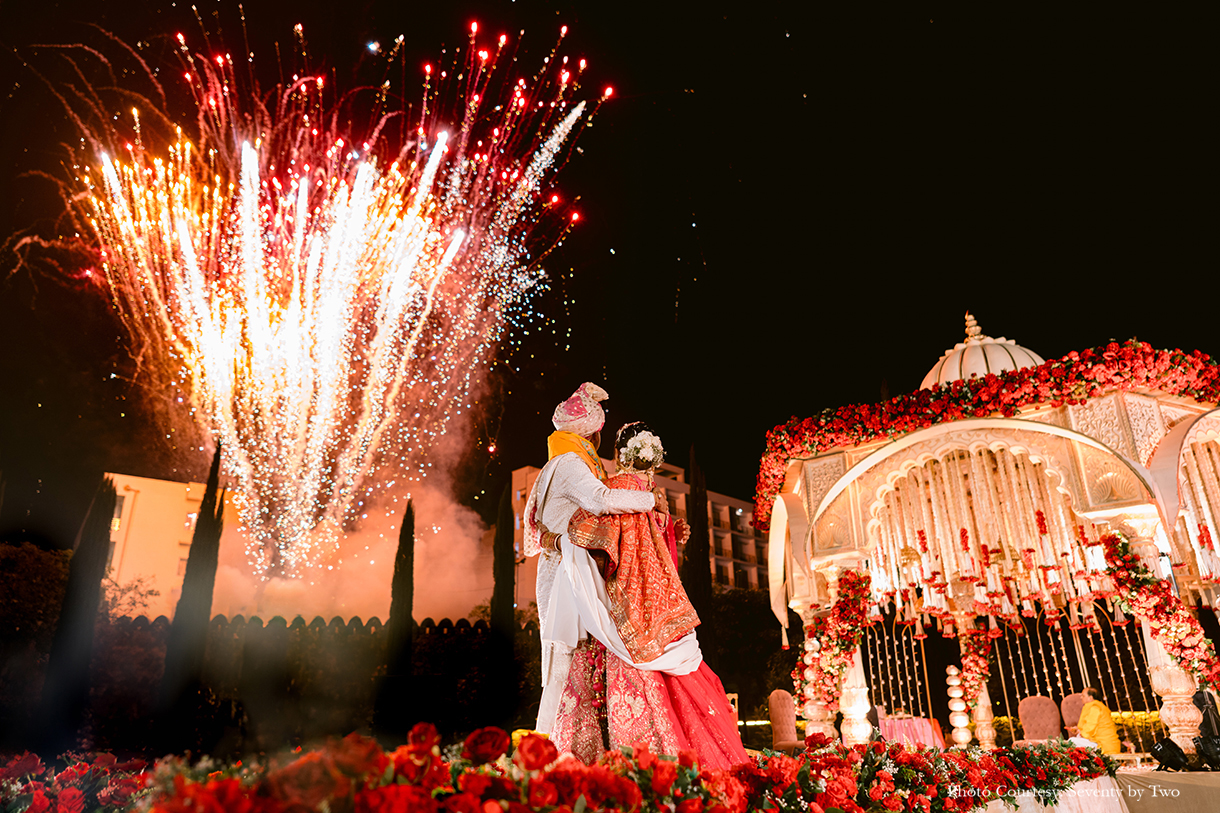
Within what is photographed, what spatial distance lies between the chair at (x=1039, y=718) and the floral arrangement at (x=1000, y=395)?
3775 mm

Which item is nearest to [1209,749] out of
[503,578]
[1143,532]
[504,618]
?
[1143,532]

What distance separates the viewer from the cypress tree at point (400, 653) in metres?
14.7

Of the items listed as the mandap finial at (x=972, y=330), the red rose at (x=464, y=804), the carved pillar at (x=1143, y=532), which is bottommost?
the red rose at (x=464, y=804)

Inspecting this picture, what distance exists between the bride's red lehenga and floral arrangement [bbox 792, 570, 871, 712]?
4406mm

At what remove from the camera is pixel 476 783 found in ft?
5.01

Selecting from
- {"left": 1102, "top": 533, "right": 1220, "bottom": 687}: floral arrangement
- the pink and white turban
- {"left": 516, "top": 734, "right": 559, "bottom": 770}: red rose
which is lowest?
{"left": 516, "top": 734, "right": 559, "bottom": 770}: red rose

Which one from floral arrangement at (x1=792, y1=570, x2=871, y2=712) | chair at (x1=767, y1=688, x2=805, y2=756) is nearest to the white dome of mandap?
floral arrangement at (x1=792, y1=570, x2=871, y2=712)

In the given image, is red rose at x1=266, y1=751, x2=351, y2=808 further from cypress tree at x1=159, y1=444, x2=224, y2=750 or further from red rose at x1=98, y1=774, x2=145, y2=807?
cypress tree at x1=159, y1=444, x2=224, y2=750

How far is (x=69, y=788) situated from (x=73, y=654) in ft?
39.0

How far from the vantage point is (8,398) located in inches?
768

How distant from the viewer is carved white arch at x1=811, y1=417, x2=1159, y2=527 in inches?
244

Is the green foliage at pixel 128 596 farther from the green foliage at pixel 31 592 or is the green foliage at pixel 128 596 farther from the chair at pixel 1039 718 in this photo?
the chair at pixel 1039 718

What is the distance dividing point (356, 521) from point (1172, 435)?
27.6 metres

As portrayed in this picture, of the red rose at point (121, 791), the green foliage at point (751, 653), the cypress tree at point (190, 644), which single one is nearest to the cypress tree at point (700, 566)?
the green foliage at point (751, 653)
